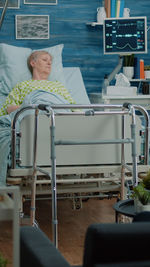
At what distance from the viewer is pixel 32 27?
18.0 feet

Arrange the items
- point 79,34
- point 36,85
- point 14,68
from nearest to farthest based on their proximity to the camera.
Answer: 1. point 36,85
2. point 14,68
3. point 79,34

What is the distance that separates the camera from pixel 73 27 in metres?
5.54

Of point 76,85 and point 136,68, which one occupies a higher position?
point 136,68

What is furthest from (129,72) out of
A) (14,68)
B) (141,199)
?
(141,199)

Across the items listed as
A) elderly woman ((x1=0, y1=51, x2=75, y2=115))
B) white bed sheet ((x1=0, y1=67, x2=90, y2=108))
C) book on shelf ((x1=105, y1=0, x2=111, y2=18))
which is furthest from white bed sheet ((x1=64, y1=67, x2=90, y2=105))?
book on shelf ((x1=105, y1=0, x2=111, y2=18))

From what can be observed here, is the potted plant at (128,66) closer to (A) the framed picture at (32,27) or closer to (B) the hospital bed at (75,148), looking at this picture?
(A) the framed picture at (32,27)

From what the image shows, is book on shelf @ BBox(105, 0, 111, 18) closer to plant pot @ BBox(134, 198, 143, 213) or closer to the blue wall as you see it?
the blue wall

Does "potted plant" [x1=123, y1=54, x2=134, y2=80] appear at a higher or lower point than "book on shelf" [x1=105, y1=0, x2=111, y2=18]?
lower

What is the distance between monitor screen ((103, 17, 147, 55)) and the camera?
5.38 metres

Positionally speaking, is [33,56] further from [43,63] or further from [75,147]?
[75,147]

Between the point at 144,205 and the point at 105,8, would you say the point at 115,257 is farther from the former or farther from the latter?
the point at 105,8

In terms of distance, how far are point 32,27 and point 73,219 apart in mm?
2064

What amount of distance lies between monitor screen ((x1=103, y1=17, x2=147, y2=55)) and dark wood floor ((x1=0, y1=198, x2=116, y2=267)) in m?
1.41

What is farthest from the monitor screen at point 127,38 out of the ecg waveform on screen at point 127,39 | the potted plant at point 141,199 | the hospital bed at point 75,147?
the potted plant at point 141,199
